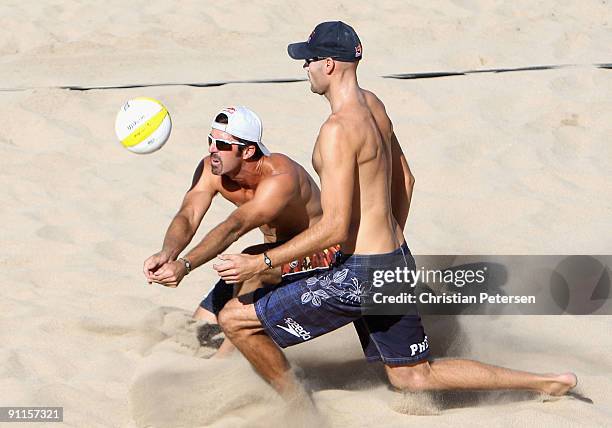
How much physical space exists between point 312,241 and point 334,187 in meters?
0.22

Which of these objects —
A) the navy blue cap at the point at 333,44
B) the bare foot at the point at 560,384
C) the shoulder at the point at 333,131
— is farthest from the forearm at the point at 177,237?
the bare foot at the point at 560,384

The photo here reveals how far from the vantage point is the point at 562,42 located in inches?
383

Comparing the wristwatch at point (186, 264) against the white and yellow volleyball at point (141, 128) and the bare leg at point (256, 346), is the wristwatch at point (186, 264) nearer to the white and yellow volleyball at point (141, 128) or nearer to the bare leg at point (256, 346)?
the bare leg at point (256, 346)

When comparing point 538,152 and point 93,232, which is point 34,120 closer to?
point 93,232

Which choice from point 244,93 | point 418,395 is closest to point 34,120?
point 244,93

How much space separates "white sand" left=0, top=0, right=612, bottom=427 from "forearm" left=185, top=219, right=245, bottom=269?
0.56m

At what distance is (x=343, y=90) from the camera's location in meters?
4.05

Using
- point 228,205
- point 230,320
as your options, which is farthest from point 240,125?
point 228,205

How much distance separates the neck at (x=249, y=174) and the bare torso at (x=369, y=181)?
80 cm

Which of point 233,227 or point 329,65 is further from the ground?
point 329,65

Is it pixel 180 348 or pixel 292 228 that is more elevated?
pixel 292 228

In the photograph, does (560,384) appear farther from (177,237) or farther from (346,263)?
(177,237)

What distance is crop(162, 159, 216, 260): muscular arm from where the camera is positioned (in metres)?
4.52

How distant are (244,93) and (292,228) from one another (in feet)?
12.3
